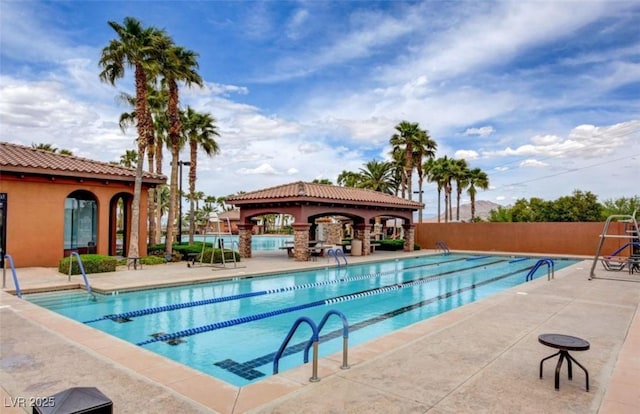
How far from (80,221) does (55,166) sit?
10.8ft

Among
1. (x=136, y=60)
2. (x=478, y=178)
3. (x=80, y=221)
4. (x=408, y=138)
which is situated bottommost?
(x=80, y=221)

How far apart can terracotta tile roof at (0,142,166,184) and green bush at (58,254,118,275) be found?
3645 mm

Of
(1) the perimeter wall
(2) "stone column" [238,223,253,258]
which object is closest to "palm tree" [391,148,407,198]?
(1) the perimeter wall

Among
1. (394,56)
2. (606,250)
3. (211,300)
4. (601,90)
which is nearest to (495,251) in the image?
(606,250)

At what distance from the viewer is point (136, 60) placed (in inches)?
622

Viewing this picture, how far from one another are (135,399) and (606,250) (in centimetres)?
3060

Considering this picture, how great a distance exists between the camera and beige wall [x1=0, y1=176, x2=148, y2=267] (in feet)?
47.8

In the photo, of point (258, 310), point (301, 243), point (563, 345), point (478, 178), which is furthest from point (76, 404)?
point (478, 178)

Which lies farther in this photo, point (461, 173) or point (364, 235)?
point (461, 173)

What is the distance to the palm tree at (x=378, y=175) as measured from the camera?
42094 millimetres

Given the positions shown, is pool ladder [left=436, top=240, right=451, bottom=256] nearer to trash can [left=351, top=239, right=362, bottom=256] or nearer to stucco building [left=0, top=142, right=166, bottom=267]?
trash can [left=351, top=239, right=362, bottom=256]

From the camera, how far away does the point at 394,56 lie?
70.7 ft

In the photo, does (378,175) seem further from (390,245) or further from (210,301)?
(210,301)

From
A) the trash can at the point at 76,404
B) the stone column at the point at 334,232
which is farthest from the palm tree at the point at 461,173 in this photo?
the trash can at the point at 76,404
